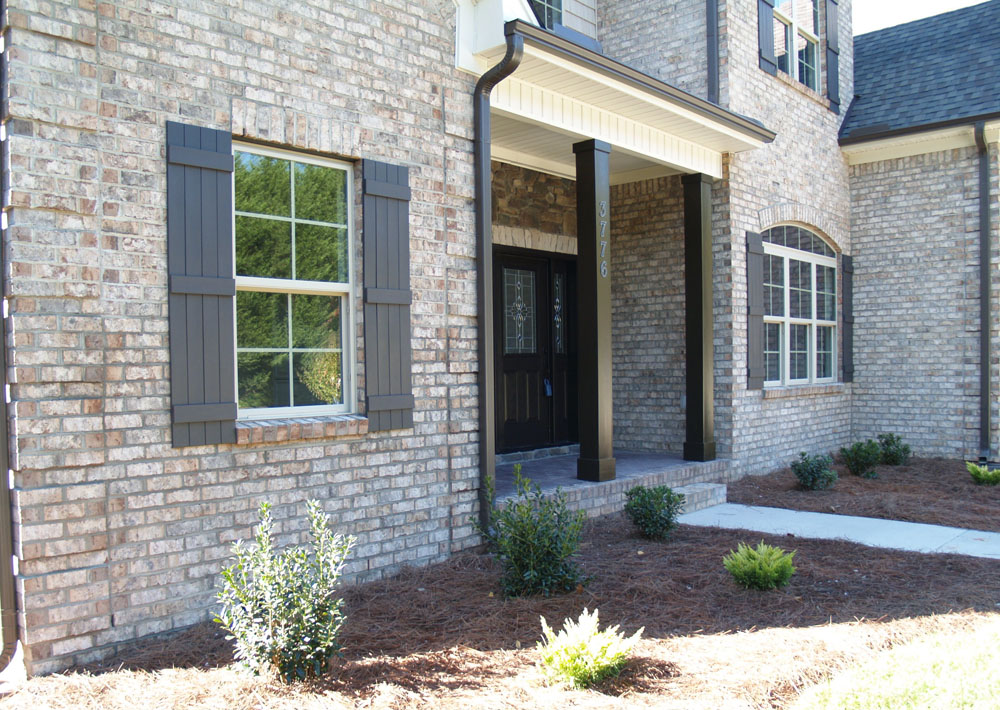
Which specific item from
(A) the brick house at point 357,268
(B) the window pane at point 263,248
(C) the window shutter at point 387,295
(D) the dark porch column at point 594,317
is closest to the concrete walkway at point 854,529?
(D) the dark porch column at point 594,317

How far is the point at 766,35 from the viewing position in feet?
31.2

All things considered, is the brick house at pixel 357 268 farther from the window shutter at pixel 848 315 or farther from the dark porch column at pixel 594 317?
the window shutter at pixel 848 315

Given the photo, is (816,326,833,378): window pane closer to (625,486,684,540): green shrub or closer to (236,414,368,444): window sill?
(625,486,684,540): green shrub

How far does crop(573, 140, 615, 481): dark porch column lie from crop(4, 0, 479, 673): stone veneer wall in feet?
7.57

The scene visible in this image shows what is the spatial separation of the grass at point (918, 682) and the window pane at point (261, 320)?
3269mm

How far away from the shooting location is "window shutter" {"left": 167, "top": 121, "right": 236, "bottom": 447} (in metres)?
4.12

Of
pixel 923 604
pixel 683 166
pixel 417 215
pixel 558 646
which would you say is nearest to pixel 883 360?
pixel 683 166

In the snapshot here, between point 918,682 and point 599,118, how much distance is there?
17.3 feet

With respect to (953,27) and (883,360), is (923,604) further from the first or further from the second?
(953,27)

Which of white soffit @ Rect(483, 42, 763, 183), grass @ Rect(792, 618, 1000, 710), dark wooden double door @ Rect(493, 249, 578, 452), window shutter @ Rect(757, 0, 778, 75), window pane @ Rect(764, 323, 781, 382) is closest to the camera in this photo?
grass @ Rect(792, 618, 1000, 710)

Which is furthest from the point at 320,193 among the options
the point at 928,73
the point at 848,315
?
the point at 928,73

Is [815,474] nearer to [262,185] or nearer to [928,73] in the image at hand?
[262,185]

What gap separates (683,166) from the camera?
833cm

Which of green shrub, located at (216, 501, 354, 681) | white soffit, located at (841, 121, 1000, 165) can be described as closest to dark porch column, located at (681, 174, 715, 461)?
white soffit, located at (841, 121, 1000, 165)
